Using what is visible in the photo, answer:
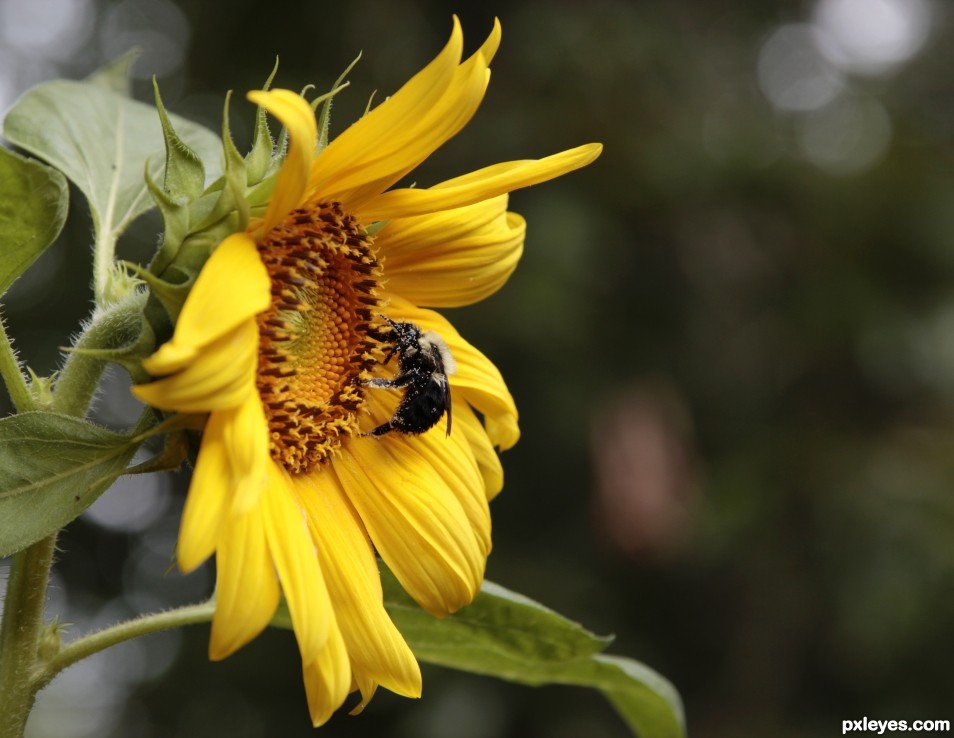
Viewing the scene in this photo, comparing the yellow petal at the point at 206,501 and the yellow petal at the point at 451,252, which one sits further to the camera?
the yellow petal at the point at 451,252

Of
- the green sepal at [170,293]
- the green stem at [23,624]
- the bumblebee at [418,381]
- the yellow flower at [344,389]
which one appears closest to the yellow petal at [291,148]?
the yellow flower at [344,389]

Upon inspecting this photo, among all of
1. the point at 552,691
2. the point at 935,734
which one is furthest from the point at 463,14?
the point at 935,734

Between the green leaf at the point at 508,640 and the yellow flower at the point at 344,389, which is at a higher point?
the yellow flower at the point at 344,389

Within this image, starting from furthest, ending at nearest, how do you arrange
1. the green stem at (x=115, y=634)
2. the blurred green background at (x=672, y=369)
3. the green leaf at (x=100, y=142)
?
the blurred green background at (x=672, y=369)
the green leaf at (x=100, y=142)
the green stem at (x=115, y=634)

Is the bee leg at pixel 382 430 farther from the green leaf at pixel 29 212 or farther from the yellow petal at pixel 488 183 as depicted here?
the green leaf at pixel 29 212

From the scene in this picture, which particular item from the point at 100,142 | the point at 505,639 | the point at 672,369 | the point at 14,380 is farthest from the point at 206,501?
the point at 672,369

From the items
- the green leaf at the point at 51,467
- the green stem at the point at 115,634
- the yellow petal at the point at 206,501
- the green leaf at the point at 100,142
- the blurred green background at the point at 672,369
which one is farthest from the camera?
the blurred green background at the point at 672,369

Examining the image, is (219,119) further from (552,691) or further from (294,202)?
(294,202)
